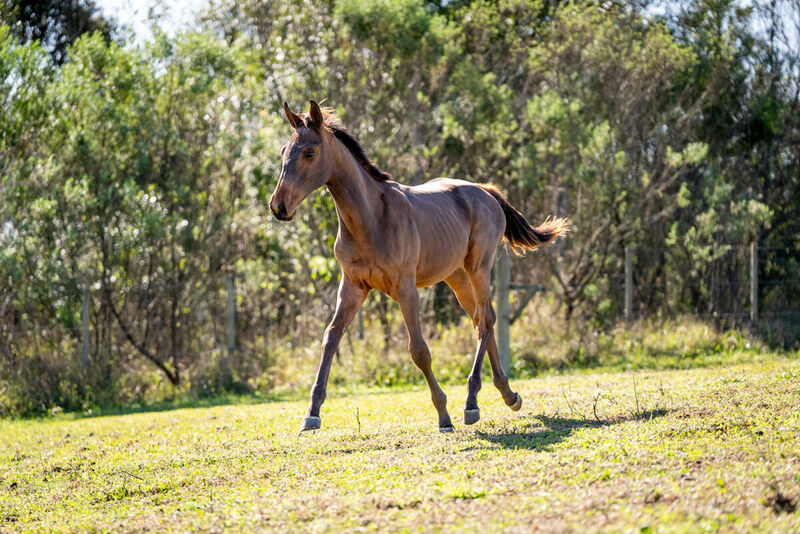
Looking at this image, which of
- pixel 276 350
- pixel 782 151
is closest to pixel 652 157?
pixel 782 151

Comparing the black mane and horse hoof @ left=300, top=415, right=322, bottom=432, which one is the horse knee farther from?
the black mane

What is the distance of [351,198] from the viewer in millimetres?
7727

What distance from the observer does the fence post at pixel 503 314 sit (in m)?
14.3

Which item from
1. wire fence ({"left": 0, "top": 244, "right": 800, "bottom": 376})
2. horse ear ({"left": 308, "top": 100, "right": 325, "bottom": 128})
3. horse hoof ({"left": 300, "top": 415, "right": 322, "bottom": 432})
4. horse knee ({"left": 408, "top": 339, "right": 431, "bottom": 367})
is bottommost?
horse hoof ({"left": 300, "top": 415, "right": 322, "bottom": 432})

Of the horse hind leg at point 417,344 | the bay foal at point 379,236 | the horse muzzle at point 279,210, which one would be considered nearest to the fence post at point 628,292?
the bay foal at point 379,236

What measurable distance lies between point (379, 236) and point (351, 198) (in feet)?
1.37

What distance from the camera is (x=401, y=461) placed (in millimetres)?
6348

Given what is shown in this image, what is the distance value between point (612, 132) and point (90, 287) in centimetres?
1047

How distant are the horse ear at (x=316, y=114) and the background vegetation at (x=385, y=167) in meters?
8.13

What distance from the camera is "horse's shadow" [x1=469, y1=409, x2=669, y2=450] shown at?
21.9 ft

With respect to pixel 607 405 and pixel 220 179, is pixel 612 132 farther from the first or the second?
pixel 607 405

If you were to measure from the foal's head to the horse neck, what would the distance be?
4.9 inches

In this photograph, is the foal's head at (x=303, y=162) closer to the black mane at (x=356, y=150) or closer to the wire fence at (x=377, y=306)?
the black mane at (x=356, y=150)

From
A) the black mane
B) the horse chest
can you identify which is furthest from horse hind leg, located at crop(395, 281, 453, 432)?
the black mane
